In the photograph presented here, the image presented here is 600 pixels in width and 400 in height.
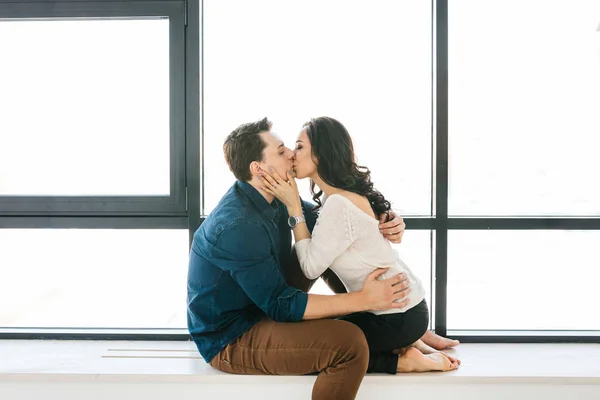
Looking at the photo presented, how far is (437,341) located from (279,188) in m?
0.92

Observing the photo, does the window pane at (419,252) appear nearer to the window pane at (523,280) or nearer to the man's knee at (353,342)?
the window pane at (523,280)

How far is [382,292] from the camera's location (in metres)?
1.77

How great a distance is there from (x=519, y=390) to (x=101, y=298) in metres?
1.74

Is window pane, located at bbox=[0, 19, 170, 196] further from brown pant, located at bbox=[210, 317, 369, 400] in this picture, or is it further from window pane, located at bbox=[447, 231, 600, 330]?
window pane, located at bbox=[447, 231, 600, 330]

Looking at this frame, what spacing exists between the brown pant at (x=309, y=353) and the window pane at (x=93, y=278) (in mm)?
653

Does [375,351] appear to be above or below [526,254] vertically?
below

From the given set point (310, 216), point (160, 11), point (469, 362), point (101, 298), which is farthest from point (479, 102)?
point (101, 298)

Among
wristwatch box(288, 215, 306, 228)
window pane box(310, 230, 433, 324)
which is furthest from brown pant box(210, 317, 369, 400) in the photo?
window pane box(310, 230, 433, 324)

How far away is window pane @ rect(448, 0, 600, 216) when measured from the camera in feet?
7.24

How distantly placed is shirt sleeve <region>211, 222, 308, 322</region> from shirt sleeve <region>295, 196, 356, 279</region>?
0.11 m

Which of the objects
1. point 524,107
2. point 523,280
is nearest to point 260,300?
point 523,280

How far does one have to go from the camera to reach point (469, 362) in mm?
2010

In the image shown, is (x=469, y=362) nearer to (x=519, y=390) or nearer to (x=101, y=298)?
(x=519, y=390)

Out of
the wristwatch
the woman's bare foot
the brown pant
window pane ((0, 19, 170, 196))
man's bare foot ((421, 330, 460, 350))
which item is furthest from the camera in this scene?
window pane ((0, 19, 170, 196))
